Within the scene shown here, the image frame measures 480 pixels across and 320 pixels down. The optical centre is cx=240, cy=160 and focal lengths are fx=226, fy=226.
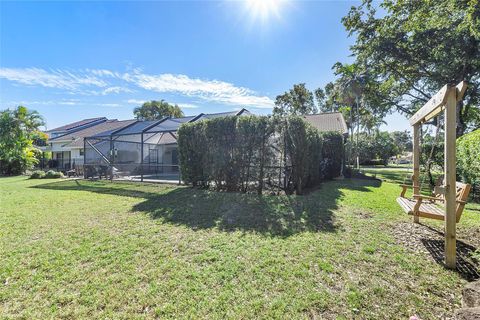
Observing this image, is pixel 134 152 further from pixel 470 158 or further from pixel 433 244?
pixel 470 158

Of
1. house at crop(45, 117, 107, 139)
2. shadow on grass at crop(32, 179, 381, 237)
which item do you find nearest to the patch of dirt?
shadow on grass at crop(32, 179, 381, 237)

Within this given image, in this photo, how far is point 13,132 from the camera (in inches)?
754

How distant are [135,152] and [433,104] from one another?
18.9 m

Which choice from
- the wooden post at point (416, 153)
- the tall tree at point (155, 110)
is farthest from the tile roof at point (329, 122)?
the tall tree at point (155, 110)

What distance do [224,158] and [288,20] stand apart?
20.6ft

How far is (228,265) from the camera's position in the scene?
3287mm

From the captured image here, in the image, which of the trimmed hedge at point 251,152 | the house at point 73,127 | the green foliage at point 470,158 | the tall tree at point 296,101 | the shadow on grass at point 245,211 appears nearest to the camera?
the shadow on grass at point 245,211

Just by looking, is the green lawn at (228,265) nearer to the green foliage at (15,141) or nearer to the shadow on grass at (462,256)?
the shadow on grass at (462,256)

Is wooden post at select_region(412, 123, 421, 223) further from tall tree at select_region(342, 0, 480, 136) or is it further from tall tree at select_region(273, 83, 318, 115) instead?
tall tree at select_region(273, 83, 318, 115)

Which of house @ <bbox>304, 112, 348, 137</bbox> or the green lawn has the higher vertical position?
house @ <bbox>304, 112, 348, 137</bbox>

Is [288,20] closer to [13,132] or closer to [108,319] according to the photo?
[108,319]

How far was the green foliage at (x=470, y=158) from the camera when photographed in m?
6.80

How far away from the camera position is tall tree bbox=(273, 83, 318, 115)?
38.2m

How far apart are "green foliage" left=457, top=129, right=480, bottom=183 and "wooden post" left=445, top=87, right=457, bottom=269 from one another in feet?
17.0
